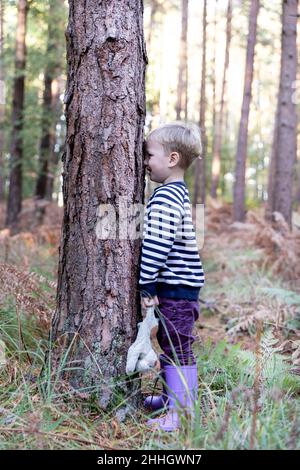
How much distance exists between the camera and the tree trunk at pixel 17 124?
1088 cm

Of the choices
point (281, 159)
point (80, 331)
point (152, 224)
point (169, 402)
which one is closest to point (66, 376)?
point (80, 331)

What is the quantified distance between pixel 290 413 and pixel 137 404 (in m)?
0.90

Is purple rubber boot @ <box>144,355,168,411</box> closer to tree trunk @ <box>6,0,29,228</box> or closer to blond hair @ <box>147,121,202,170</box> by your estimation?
blond hair @ <box>147,121,202,170</box>

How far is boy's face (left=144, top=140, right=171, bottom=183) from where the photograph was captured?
307 centimetres

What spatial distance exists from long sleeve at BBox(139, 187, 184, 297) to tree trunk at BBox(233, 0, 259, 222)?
10.4 meters

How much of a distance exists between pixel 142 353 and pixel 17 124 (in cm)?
961

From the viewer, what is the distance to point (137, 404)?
2.96m

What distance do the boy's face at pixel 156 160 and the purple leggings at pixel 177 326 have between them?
78 centimetres

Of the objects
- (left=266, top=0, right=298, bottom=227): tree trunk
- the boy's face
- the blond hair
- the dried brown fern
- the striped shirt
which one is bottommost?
the dried brown fern

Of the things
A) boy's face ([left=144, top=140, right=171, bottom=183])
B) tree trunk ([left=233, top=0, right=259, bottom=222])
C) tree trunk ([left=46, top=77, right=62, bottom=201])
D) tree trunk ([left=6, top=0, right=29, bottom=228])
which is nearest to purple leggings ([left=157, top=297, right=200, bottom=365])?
boy's face ([left=144, top=140, right=171, bottom=183])

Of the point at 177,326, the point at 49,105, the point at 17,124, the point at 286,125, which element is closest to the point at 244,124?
the point at 286,125

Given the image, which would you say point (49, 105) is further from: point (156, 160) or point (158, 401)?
point (158, 401)

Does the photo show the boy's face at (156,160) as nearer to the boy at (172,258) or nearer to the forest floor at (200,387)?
the boy at (172,258)
